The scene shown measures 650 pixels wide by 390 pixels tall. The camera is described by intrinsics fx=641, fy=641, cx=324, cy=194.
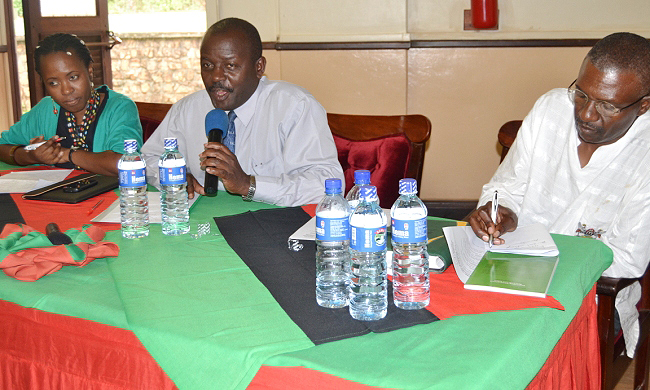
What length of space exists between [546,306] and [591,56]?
985 mm

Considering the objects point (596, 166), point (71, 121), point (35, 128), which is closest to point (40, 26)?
point (35, 128)

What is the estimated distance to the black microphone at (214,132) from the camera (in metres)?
2.05

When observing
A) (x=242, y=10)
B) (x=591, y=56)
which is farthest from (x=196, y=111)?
(x=242, y=10)

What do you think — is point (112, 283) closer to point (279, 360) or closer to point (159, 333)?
point (159, 333)

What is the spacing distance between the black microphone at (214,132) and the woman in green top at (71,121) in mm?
613

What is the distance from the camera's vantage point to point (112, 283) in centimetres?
152

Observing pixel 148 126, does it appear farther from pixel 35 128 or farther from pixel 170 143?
pixel 170 143

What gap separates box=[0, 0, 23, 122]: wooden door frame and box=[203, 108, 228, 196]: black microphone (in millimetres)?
4567

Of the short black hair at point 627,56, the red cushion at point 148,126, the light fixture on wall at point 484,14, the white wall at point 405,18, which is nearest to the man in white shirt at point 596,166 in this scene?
the short black hair at point 627,56

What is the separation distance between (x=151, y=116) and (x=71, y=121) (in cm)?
63

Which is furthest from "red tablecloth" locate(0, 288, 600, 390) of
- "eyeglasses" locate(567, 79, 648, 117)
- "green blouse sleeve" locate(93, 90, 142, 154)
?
"green blouse sleeve" locate(93, 90, 142, 154)

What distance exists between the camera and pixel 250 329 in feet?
4.09

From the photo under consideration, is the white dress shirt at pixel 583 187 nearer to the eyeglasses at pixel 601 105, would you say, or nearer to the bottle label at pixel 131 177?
the eyeglasses at pixel 601 105

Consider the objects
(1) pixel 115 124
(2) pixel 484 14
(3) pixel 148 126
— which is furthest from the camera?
(2) pixel 484 14
